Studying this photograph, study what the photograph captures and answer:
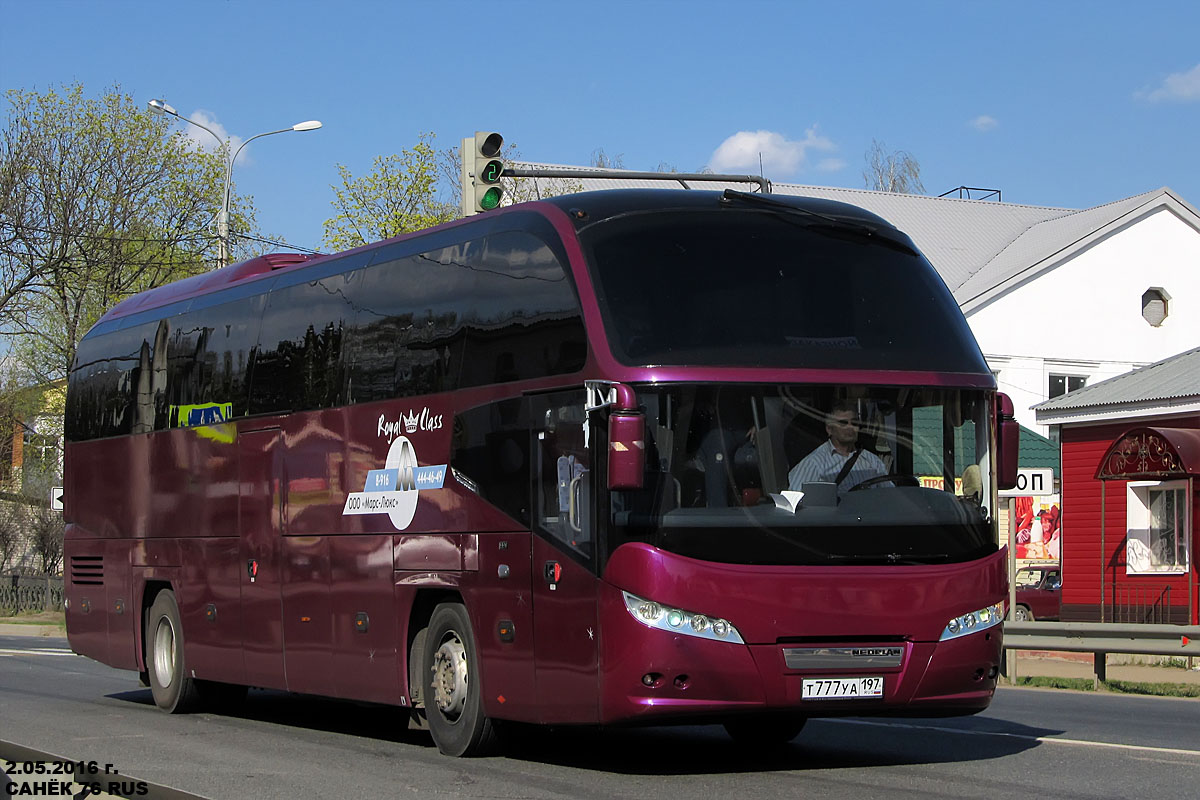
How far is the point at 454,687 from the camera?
11.9 metres

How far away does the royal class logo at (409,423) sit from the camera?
1231 cm

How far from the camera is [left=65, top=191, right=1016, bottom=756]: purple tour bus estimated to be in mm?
10023

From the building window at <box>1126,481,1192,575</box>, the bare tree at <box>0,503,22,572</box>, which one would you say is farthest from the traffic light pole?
the bare tree at <box>0,503,22,572</box>

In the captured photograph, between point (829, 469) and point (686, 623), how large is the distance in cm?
A: 130

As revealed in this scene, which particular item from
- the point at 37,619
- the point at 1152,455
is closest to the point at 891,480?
the point at 1152,455

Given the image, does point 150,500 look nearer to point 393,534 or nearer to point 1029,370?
point 393,534

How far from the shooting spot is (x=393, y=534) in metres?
12.8

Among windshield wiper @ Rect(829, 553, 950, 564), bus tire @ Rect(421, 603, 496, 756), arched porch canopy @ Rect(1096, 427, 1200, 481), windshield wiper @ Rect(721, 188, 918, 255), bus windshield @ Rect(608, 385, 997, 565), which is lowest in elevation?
bus tire @ Rect(421, 603, 496, 756)

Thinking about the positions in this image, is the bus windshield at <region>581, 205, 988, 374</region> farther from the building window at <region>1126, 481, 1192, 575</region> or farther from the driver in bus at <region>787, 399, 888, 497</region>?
the building window at <region>1126, 481, 1192, 575</region>

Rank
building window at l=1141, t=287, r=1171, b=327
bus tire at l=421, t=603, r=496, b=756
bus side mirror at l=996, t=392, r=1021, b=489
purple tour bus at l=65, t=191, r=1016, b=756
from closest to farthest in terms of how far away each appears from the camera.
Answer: purple tour bus at l=65, t=191, r=1016, b=756, bus side mirror at l=996, t=392, r=1021, b=489, bus tire at l=421, t=603, r=496, b=756, building window at l=1141, t=287, r=1171, b=327

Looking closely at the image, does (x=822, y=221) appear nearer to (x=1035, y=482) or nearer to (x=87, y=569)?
(x=1035, y=482)

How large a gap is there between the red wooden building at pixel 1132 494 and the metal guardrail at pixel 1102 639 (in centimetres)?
845

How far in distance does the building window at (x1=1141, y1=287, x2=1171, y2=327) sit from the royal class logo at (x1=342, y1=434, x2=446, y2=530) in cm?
4105

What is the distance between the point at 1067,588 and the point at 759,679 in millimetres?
26107
